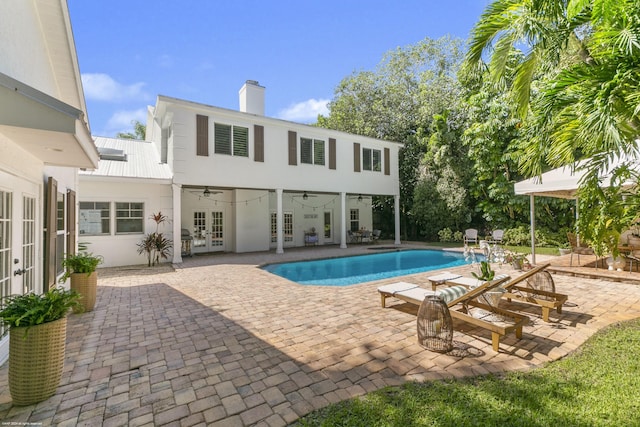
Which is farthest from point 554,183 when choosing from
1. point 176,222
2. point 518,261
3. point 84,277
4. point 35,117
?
point 176,222

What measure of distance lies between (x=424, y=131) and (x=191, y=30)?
1582cm

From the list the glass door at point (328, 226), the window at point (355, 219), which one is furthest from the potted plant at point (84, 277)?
the window at point (355, 219)

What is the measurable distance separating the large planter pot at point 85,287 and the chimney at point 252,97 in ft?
39.6

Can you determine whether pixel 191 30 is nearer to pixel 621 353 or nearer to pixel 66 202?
pixel 66 202

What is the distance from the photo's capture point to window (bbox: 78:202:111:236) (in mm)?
11172

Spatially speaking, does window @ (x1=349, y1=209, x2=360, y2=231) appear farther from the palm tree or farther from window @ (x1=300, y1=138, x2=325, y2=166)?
the palm tree


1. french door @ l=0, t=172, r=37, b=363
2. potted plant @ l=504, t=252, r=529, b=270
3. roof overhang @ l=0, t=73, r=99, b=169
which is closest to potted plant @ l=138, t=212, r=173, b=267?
french door @ l=0, t=172, r=37, b=363

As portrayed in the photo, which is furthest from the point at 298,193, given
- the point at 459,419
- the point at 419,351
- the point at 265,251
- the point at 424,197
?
the point at 459,419

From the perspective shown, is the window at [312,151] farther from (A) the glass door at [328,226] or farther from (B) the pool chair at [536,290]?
(B) the pool chair at [536,290]

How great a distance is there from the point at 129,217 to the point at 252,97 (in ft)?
27.6

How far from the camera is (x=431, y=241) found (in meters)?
19.6

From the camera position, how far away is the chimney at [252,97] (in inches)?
623

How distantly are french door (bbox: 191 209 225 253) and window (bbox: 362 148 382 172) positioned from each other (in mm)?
8490

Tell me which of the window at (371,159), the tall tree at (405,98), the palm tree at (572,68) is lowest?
the palm tree at (572,68)
